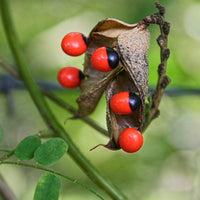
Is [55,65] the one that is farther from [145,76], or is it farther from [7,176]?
[145,76]

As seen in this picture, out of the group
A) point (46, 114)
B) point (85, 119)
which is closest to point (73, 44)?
point (46, 114)

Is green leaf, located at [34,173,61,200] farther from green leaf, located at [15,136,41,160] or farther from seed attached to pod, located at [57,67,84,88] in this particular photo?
seed attached to pod, located at [57,67,84,88]

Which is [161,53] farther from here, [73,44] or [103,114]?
[103,114]

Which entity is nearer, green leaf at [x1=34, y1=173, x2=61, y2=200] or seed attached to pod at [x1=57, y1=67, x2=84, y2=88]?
green leaf at [x1=34, y1=173, x2=61, y2=200]

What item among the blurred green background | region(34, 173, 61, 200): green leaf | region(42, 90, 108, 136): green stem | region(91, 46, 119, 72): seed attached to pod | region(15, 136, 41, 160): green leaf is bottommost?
the blurred green background

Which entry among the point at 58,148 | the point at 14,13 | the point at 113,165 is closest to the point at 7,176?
the point at 113,165

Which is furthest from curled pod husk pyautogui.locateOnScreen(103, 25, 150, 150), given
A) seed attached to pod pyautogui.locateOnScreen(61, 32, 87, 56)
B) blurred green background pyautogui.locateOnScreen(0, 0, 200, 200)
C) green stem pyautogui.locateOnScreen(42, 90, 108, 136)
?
blurred green background pyautogui.locateOnScreen(0, 0, 200, 200)
